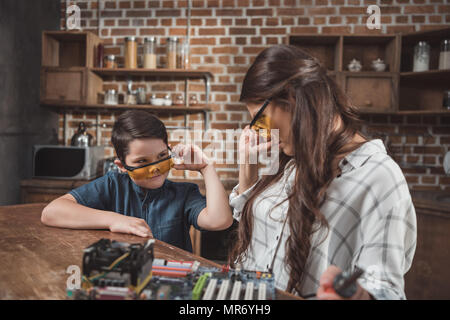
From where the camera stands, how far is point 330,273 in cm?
73

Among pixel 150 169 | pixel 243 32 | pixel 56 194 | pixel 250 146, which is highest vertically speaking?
pixel 243 32

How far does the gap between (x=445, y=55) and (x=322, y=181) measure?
8.95 feet

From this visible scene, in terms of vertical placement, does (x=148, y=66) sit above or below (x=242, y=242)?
above

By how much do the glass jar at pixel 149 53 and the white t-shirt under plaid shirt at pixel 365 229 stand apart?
269 centimetres

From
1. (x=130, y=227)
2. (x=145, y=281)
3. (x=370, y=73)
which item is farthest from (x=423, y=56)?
(x=145, y=281)

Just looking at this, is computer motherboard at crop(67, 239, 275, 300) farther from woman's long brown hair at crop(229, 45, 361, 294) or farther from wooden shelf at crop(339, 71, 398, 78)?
wooden shelf at crop(339, 71, 398, 78)

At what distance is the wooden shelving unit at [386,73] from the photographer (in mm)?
3312

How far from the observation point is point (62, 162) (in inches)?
133

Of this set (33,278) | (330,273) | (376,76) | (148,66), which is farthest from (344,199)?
(148,66)

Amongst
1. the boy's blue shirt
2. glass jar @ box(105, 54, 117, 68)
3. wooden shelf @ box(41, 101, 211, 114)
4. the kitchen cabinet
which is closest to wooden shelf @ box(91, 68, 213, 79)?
glass jar @ box(105, 54, 117, 68)

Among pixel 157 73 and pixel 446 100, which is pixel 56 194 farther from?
pixel 446 100

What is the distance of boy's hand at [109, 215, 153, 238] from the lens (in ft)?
4.30
